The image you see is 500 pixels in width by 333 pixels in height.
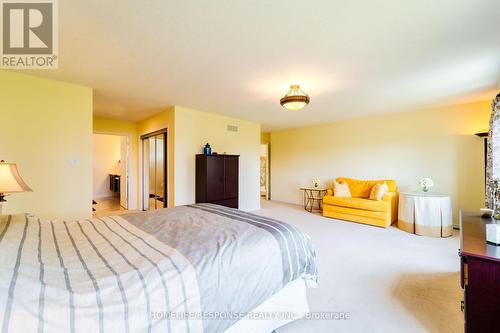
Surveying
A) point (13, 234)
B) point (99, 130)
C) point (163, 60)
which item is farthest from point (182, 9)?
point (99, 130)

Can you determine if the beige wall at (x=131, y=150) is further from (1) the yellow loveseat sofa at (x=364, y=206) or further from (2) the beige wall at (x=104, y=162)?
(1) the yellow loveseat sofa at (x=364, y=206)

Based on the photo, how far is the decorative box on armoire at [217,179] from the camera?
4.52 m

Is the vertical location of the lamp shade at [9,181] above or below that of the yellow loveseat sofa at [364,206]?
above

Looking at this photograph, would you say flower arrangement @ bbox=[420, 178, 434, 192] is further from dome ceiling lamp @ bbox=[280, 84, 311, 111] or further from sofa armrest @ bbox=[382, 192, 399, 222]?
dome ceiling lamp @ bbox=[280, 84, 311, 111]

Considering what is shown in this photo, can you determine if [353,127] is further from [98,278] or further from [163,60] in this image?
[98,278]

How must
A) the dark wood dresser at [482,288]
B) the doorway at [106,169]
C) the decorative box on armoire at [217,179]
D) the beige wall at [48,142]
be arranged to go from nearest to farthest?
the dark wood dresser at [482,288] < the beige wall at [48,142] < the decorative box on armoire at [217,179] < the doorway at [106,169]

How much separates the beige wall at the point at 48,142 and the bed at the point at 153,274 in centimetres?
170

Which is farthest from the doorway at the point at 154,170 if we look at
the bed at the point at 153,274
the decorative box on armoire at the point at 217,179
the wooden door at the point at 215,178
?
the bed at the point at 153,274

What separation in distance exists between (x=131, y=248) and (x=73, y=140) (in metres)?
2.83

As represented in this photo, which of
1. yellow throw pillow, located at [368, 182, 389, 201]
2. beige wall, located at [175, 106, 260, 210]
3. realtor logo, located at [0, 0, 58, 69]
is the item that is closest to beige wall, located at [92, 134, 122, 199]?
beige wall, located at [175, 106, 260, 210]

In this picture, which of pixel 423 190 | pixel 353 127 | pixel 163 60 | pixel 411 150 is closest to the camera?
pixel 163 60

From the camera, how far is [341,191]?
17.3 ft

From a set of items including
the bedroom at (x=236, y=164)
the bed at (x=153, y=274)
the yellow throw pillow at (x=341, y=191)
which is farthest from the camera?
the yellow throw pillow at (x=341, y=191)

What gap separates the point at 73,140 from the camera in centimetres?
323
